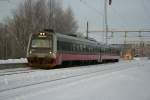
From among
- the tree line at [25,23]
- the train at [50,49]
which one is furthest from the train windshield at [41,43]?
the tree line at [25,23]

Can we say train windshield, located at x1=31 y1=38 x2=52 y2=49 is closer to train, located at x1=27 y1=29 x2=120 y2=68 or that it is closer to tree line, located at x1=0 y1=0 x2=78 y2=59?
train, located at x1=27 y1=29 x2=120 y2=68

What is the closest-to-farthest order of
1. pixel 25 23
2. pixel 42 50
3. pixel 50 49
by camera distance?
pixel 50 49 → pixel 42 50 → pixel 25 23

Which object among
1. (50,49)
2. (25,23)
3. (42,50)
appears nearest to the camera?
(50,49)

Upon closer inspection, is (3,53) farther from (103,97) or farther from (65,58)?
(103,97)

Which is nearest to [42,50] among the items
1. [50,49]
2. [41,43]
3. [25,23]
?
[41,43]

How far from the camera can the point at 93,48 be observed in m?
48.5

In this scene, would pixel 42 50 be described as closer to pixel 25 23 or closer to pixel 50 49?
pixel 50 49

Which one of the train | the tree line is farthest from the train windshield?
the tree line

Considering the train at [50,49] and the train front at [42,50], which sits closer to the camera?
the train front at [42,50]

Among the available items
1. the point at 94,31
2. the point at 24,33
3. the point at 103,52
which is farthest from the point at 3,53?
the point at 94,31

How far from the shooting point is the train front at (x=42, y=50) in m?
33.1

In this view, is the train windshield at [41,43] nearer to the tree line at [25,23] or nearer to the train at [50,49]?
the train at [50,49]

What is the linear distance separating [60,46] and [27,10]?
1521 inches

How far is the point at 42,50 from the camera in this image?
33.7 m
